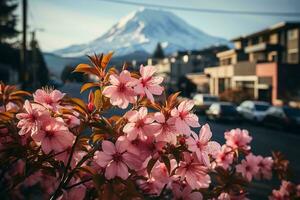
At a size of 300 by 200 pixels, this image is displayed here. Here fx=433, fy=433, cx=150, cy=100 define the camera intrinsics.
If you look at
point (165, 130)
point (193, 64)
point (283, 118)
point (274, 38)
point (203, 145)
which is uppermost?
point (274, 38)

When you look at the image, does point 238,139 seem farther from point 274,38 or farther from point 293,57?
point 274,38

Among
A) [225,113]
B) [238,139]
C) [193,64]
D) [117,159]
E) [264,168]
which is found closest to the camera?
[117,159]

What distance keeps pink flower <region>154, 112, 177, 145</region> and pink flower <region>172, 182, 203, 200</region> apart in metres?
0.41

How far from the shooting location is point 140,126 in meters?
1.95

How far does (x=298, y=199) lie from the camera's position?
11.9ft

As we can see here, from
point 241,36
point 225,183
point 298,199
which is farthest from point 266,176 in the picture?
point 241,36

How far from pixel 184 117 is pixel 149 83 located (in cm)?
25

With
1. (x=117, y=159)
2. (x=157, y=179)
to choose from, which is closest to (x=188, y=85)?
(x=157, y=179)

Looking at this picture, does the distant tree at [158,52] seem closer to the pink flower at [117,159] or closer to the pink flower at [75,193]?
the pink flower at [75,193]

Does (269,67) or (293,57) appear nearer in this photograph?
(269,67)

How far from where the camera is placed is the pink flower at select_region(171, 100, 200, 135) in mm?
2010

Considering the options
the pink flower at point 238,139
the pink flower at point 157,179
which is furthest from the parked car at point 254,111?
the pink flower at point 157,179

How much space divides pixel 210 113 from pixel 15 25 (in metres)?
30.8

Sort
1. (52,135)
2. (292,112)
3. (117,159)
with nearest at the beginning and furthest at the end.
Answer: (117,159) → (52,135) → (292,112)
